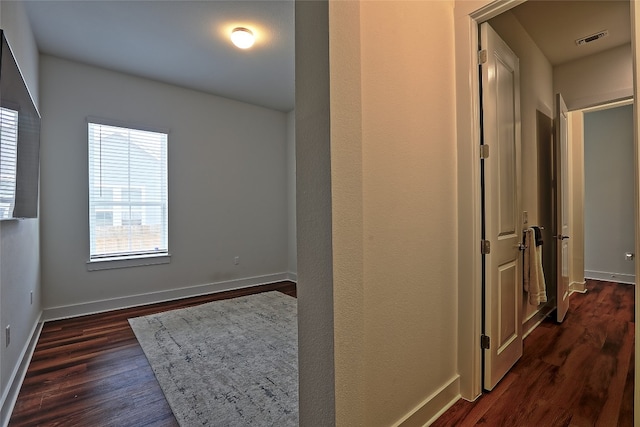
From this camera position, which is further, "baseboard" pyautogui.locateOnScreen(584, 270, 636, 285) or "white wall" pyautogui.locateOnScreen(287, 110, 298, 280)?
"white wall" pyautogui.locateOnScreen(287, 110, 298, 280)

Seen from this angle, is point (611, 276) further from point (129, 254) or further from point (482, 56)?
point (129, 254)

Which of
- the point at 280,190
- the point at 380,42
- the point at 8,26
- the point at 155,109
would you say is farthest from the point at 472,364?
the point at 155,109

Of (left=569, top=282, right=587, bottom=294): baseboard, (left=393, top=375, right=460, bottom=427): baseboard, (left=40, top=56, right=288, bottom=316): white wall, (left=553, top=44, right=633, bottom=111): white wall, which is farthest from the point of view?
(left=569, top=282, right=587, bottom=294): baseboard

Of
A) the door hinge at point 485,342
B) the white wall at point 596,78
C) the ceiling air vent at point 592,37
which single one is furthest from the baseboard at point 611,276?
the door hinge at point 485,342

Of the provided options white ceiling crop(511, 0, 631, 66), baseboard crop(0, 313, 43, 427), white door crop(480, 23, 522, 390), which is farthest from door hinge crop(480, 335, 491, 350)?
baseboard crop(0, 313, 43, 427)

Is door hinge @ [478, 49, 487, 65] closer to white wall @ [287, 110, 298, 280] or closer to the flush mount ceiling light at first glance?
the flush mount ceiling light

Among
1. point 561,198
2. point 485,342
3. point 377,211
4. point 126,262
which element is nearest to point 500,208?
point 485,342

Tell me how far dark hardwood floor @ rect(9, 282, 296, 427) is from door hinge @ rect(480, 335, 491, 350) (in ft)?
6.03

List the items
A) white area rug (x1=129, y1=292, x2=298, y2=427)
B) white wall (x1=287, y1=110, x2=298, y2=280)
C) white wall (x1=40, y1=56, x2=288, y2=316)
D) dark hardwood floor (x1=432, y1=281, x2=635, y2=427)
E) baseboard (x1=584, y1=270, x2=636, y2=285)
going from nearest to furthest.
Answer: dark hardwood floor (x1=432, y1=281, x2=635, y2=427) < white area rug (x1=129, y1=292, x2=298, y2=427) < white wall (x1=40, y1=56, x2=288, y2=316) < baseboard (x1=584, y1=270, x2=636, y2=285) < white wall (x1=287, y1=110, x2=298, y2=280)

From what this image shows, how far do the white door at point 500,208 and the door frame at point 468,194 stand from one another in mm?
66

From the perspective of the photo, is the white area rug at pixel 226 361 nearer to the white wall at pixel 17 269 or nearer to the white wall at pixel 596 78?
the white wall at pixel 17 269

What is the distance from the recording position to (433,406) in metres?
1.68

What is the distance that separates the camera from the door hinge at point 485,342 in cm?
186

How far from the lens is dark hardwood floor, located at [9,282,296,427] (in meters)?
1.76
